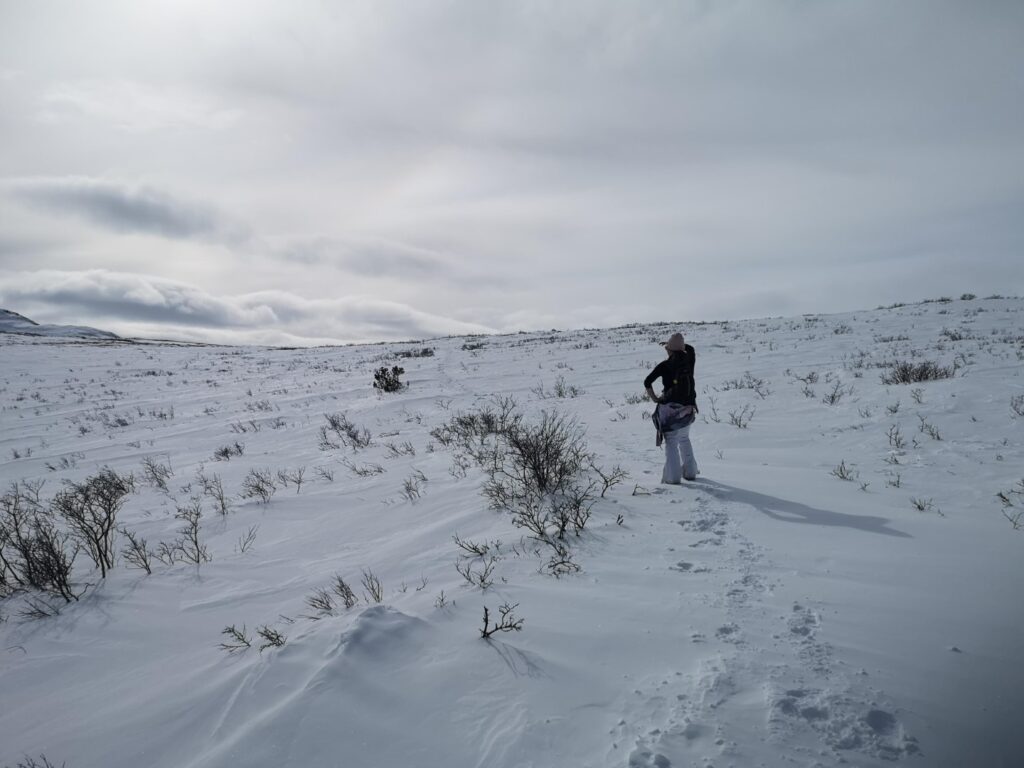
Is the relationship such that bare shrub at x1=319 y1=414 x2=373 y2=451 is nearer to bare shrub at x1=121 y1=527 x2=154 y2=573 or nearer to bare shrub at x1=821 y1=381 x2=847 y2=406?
bare shrub at x1=121 y1=527 x2=154 y2=573

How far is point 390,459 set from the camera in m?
7.46

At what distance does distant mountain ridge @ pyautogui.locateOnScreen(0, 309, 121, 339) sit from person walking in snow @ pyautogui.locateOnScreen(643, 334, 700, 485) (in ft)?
302

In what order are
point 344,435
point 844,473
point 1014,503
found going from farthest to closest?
point 344,435
point 844,473
point 1014,503

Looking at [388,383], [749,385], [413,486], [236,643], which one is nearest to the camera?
[236,643]

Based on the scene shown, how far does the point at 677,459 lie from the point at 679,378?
88cm

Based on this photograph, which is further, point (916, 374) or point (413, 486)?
point (916, 374)

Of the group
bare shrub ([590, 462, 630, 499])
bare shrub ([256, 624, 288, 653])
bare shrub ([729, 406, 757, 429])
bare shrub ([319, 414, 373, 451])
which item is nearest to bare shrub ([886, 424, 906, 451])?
bare shrub ([729, 406, 757, 429])

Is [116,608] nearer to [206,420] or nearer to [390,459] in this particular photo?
[390,459]

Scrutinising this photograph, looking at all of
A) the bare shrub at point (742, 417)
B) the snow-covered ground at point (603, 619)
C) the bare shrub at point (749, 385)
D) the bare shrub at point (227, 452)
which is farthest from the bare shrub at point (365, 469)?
the bare shrub at point (749, 385)

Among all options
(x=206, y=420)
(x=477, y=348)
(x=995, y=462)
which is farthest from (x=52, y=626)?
(x=477, y=348)

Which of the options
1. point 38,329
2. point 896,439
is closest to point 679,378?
point 896,439

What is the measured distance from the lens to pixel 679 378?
5.29 metres

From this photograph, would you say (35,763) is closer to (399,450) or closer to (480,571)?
(480,571)

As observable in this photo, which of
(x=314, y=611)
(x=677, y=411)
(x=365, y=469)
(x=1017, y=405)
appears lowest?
(x=314, y=611)
